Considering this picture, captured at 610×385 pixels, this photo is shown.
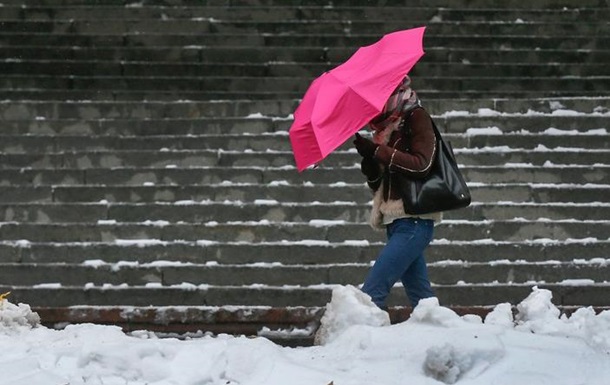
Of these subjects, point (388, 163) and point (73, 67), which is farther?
point (73, 67)

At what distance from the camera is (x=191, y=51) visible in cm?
1031

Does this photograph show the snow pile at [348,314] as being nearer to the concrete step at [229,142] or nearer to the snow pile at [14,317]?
the snow pile at [14,317]

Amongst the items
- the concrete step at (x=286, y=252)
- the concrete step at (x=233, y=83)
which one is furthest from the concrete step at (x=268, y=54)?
the concrete step at (x=286, y=252)

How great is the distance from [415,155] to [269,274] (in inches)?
103

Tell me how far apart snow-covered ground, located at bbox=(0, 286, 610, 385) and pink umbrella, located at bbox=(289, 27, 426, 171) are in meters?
0.69

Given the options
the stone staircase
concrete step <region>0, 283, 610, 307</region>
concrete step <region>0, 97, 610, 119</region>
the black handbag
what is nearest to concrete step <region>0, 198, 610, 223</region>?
the stone staircase

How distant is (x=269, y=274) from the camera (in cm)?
704

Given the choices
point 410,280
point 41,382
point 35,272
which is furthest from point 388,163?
point 35,272

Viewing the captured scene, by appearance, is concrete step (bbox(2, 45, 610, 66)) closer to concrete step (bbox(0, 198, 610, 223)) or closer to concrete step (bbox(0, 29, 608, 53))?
concrete step (bbox(0, 29, 608, 53))

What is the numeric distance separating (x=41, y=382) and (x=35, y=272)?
3.30 metres

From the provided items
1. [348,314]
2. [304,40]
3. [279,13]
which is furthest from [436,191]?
[279,13]

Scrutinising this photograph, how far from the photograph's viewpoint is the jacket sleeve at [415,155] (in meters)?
4.62

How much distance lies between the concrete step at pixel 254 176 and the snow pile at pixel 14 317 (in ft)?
10.0

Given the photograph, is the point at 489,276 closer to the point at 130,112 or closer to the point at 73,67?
the point at 130,112
